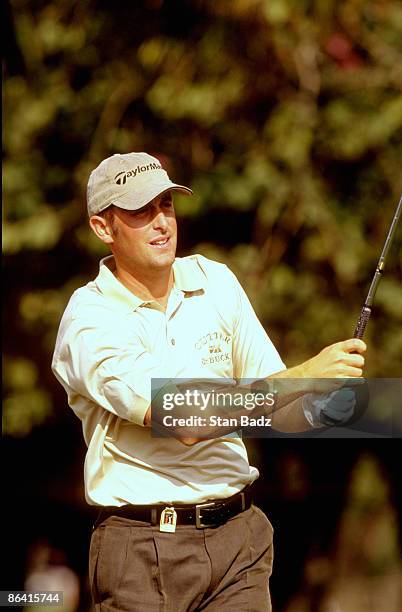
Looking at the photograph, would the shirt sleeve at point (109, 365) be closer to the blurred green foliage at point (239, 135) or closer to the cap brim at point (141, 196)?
the cap brim at point (141, 196)

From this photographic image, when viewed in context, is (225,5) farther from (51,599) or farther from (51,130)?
(51,599)

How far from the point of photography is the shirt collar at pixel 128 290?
6.57ft

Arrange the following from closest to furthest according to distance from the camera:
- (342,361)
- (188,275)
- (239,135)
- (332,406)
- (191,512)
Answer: (342,361) < (332,406) < (191,512) < (188,275) < (239,135)

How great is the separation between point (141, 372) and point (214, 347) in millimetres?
176

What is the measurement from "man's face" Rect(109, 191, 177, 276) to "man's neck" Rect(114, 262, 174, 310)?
0.01m

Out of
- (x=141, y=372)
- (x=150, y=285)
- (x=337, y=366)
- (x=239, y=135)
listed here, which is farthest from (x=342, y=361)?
(x=239, y=135)

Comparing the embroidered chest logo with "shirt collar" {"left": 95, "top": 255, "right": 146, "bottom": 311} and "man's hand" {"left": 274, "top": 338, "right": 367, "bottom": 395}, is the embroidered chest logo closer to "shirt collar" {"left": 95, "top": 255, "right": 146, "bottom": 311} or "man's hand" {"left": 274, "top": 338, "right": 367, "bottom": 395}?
"shirt collar" {"left": 95, "top": 255, "right": 146, "bottom": 311}

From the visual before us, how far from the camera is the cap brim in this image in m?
2.00

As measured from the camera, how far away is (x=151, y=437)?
195 cm

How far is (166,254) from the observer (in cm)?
200

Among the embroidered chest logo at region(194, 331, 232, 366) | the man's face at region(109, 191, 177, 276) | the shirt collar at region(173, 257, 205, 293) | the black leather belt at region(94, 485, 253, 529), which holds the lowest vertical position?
the black leather belt at region(94, 485, 253, 529)

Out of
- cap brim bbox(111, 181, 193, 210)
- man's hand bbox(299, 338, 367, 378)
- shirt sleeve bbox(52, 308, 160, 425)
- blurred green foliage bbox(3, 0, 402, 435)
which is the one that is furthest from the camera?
blurred green foliage bbox(3, 0, 402, 435)

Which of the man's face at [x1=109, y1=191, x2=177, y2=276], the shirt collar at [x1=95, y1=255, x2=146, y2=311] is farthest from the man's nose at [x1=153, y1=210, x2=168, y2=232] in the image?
the shirt collar at [x1=95, y1=255, x2=146, y2=311]

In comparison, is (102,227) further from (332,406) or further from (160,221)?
(332,406)
